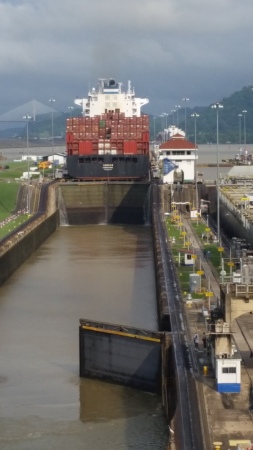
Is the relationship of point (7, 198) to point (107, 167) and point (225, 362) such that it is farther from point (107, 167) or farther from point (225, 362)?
point (225, 362)

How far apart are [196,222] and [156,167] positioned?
32867mm

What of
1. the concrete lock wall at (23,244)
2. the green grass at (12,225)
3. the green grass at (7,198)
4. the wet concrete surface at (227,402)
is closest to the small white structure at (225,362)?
the wet concrete surface at (227,402)

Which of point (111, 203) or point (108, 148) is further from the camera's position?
point (108, 148)

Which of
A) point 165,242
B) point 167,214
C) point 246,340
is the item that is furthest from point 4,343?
point 167,214

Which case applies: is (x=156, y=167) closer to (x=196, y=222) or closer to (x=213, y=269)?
(x=196, y=222)

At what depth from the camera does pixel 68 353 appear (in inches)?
1113

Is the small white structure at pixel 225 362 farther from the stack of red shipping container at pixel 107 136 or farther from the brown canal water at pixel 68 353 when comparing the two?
the stack of red shipping container at pixel 107 136

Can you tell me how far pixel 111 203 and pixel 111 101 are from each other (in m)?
23.2

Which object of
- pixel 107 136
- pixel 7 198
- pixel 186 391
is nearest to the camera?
pixel 186 391

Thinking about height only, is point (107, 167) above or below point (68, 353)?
above

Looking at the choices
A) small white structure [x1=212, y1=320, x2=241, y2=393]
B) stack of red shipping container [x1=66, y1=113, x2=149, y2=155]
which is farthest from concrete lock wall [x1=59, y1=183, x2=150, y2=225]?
small white structure [x1=212, y1=320, x2=241, y2=393]

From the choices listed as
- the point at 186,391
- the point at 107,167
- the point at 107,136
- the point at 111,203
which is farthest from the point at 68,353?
the point at 107,136

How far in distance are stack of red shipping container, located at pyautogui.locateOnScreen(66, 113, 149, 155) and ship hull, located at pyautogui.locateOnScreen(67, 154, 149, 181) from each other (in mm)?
962

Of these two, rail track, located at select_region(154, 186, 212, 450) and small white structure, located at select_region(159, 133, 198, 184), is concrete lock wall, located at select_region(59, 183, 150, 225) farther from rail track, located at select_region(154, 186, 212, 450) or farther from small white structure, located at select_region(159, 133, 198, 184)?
rail track, located at select_region(154, 186, 212, 450)
